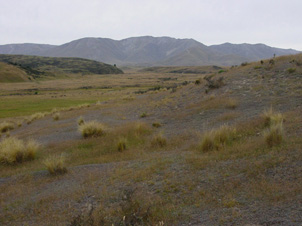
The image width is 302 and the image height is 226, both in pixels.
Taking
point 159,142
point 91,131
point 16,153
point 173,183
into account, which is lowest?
point 16,153

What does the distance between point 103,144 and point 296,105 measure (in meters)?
9.29

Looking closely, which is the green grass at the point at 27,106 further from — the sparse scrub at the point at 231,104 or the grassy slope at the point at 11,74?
the grassy slope at the point at 11,74

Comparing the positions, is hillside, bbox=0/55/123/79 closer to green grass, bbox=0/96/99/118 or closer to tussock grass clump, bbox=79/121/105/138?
green grass, bbox=0/96/99/118

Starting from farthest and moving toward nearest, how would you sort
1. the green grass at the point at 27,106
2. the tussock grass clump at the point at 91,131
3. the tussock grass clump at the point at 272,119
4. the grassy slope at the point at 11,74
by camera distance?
1. the grassy slope at the point at 11,74
2. the green grass at the point at 27,106
3. the tussock grass clump at the point at 91,131
4. the tussock grass clump at the point at 272,119

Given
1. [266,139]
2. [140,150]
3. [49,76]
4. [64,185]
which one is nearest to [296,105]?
[266,139]

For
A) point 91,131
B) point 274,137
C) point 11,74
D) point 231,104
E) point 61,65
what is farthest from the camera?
point 61,65

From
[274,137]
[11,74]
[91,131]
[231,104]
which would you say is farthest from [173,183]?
[11,74]

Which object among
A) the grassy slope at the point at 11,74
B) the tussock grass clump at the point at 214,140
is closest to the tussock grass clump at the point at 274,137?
the tussock grass clump at the point at 214,140

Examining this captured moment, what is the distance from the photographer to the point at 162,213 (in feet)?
14.0

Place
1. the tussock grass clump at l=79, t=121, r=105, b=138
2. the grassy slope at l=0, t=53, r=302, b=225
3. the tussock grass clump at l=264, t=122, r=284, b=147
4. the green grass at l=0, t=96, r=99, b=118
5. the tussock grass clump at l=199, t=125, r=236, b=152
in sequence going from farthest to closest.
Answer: the green grass at l=0, t=96, r=99, b=118 → the tussock grass clump at l=79, t=121, r=105, b=138 → the tussock grass clump at l=199, t=125, r=236, b=152 → the tussock grass clump at l=264, t=122, r=284, b=147 → the grassy slope at l=0, t=53, r=302, b=225

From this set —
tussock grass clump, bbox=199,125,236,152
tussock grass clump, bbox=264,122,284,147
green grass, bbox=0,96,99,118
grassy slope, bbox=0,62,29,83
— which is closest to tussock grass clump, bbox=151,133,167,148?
tussock grass clump, bbox=199,125,236,152

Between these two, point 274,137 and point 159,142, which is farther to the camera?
point 159,142

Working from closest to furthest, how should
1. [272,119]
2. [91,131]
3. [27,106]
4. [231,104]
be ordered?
1. [272,119]
2. [91,131]
3. [231,104]
4. [27,106]

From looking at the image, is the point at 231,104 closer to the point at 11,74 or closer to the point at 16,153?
the point at 16,153
